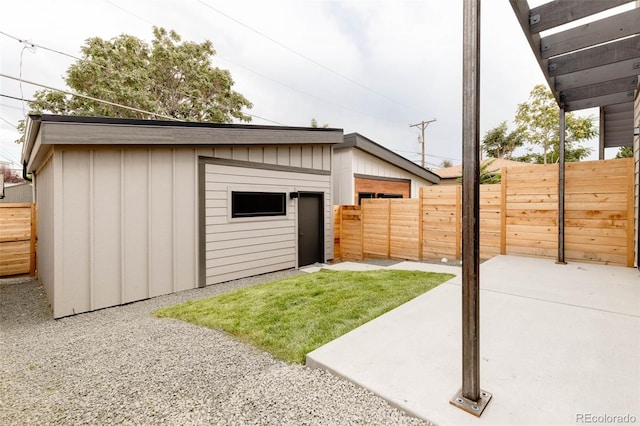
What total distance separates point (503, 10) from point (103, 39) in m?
18.3

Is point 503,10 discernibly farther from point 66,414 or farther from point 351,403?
point 66,414

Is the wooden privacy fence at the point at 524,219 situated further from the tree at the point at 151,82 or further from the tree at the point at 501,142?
the tree at the point at 501,142

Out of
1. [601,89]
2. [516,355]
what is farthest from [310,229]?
[601,89]

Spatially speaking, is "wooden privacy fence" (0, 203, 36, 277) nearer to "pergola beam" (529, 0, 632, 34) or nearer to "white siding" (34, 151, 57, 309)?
"white siding" (34, 151, 57, 309)

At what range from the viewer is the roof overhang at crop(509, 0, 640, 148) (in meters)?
3.07

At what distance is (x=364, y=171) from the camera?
10.1 metres

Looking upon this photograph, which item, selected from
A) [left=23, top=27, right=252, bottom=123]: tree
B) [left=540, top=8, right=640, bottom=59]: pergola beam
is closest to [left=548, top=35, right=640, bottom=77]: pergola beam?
[left=540, top=8, right=640, bottom=59]: pergola beam

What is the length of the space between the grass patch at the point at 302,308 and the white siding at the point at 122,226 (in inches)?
39.7

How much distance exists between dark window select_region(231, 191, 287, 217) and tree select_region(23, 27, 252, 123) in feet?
41.7

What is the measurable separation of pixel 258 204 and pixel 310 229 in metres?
1.80

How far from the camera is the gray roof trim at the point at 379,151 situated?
9.40m

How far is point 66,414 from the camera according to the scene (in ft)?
6.09

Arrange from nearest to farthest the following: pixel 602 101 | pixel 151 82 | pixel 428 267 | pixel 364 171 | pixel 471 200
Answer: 1. pixel 471 200
2. pixel 602 101
3. pixel 428 267
4. pixel 364 171
5. pixel 151 82

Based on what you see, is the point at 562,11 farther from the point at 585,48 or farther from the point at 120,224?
the point at 120,224
